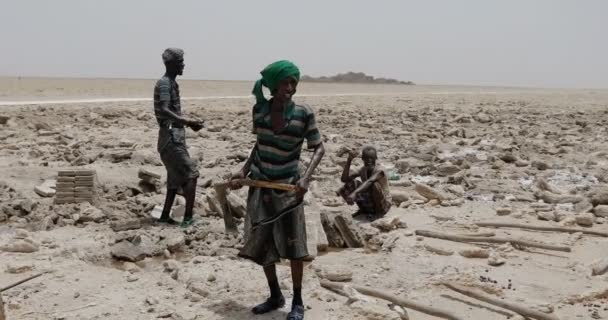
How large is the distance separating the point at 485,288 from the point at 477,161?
5484 millimetres

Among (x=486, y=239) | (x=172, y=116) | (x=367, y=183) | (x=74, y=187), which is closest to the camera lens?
(x=486, y=239)

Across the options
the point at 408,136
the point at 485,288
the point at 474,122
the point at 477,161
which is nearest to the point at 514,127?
the point at 474,122

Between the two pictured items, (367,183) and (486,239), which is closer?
(486,239)

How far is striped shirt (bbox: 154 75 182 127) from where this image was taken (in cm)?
592

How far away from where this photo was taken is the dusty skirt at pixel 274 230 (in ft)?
12.9

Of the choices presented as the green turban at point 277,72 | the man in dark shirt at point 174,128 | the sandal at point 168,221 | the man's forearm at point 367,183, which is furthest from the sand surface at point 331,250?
the green turban at point 277,72

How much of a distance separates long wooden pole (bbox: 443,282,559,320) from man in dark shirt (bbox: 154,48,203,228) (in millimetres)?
2731

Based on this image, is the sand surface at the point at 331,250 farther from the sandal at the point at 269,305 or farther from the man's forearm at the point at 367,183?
the man's forearm at the point at 367,183

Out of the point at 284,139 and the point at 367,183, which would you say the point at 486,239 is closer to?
the point at 367,183

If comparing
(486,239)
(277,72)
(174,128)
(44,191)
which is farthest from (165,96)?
(486,239)

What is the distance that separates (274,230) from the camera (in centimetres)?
397

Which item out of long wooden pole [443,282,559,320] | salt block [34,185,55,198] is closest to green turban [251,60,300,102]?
long wooden pole [443,282,559,320]

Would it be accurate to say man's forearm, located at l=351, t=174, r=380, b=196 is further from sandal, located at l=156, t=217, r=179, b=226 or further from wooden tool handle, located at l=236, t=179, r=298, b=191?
wooden tool handle, located at l=236, t=179, r=298, b=191

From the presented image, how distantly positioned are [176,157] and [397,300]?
275 cm
